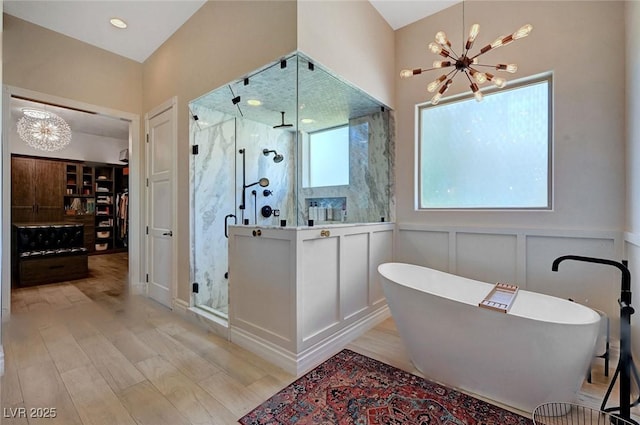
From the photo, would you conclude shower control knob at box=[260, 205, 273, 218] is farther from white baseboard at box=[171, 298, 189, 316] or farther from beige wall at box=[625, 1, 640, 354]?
beige wall at box=[625, 1, 640, 354]

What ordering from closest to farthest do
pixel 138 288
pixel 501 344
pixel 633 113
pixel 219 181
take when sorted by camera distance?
pixel 501 344, pixel 633 113, pixel 219 181, pixel 138 288

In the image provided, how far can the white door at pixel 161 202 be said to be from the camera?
11.0ft

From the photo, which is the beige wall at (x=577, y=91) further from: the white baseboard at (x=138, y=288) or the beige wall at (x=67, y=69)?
the beige wall at (x=67, y=69)

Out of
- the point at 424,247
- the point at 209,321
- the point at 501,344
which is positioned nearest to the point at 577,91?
the point at 424,247

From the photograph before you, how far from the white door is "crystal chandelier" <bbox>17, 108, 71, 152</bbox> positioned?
2296 mm

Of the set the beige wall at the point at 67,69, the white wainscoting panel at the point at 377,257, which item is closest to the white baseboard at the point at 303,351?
the white wainscoting panel at the point at 377,257

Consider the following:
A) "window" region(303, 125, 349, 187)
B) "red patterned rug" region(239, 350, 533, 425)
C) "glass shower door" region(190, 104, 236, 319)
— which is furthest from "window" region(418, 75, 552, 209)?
"glass shower door" region(190, 104, 236, 319)

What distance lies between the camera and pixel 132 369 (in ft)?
6.70

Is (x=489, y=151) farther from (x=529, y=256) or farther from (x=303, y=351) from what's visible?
(x=303, y=351)

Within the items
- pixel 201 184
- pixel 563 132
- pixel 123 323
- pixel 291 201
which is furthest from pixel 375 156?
pixel 123 323

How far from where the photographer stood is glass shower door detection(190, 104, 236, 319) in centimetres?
316

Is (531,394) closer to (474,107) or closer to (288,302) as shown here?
(288,302)

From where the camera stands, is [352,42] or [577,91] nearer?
[577,91]

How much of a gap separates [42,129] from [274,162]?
14.5 ft
